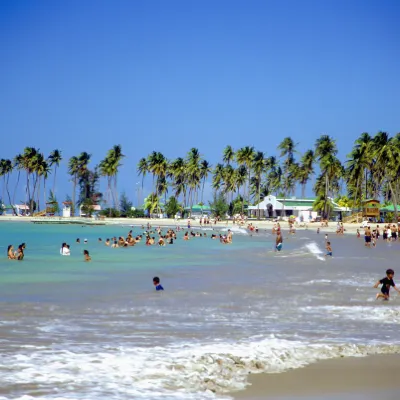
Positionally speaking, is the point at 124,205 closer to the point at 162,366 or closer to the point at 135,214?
the point at 135,214

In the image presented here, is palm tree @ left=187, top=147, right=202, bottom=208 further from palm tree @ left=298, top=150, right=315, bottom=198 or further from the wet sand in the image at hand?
the wet sand

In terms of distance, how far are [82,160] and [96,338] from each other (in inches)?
4431

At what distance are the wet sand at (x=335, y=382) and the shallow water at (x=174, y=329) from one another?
1.01 ft

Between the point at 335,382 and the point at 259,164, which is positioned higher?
the point at 259,164

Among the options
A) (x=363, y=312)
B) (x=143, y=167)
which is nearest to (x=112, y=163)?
(x=143, y=167)

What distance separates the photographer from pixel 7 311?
41.9ft

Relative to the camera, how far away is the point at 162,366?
8.08 meters

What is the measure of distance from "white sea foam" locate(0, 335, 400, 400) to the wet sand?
0.27 metres

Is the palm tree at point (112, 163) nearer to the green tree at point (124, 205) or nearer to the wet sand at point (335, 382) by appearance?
the green tree at point (124, 205)

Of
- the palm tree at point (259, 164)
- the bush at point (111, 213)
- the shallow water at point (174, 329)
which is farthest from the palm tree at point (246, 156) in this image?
the shallow water at point (174, 329)

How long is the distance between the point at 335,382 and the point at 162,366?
2247mm

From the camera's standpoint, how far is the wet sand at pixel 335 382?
6.91 metres

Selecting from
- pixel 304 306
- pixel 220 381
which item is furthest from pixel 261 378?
pixel 304 306

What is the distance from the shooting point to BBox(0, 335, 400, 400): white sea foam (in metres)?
7.15
